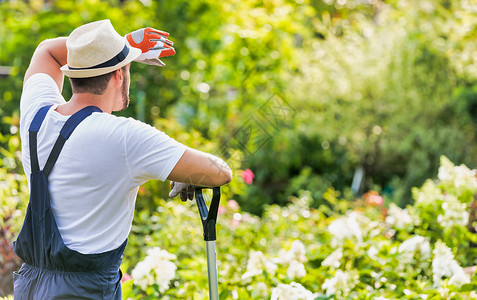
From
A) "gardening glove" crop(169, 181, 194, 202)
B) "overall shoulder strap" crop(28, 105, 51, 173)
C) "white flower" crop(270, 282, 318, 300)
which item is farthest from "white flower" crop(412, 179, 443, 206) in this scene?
"overall shoulder strap" crop(28, 105, 51, 173)

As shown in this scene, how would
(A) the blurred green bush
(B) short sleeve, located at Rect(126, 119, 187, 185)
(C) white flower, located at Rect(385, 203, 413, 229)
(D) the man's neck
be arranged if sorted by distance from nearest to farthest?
(B) short sleeve, located at Rect(126, 119, 187, 185) < (D) the man's neck < (C) white flower, located at Rect(385, 203, 413, 229) < (A) the blurred green bush

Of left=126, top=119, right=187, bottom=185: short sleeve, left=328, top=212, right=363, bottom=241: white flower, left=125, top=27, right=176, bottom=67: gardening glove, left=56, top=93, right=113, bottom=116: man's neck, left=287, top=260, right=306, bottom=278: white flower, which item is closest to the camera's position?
left=126, top=119, right=187, bottom=185: short sleeve

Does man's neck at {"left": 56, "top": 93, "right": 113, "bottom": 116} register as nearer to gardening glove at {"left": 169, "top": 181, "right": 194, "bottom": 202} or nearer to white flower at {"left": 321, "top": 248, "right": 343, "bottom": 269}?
gardening glove at {"left": 169, "top": 181, "right": 194, "bottom": 202}

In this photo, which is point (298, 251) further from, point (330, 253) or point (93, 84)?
point (93, 84)

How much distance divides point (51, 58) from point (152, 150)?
79 cm

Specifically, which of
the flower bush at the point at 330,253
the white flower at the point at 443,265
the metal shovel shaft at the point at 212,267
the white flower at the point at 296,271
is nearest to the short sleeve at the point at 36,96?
the metal shovel shaft at the point at 212,267

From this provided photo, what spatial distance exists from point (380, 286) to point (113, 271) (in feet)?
5.06

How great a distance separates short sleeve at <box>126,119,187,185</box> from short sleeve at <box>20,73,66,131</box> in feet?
1.44

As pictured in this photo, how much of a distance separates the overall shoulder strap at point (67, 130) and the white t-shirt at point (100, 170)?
15 millimetres

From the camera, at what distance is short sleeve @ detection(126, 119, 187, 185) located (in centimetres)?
153

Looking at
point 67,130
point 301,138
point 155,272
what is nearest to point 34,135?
point 67,130

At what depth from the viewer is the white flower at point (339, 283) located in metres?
2.54

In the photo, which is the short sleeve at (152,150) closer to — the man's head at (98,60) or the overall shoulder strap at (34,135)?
the man's head at (98,60)

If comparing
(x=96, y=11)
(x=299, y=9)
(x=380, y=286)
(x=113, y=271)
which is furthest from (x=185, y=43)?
(x=113, y=271)
